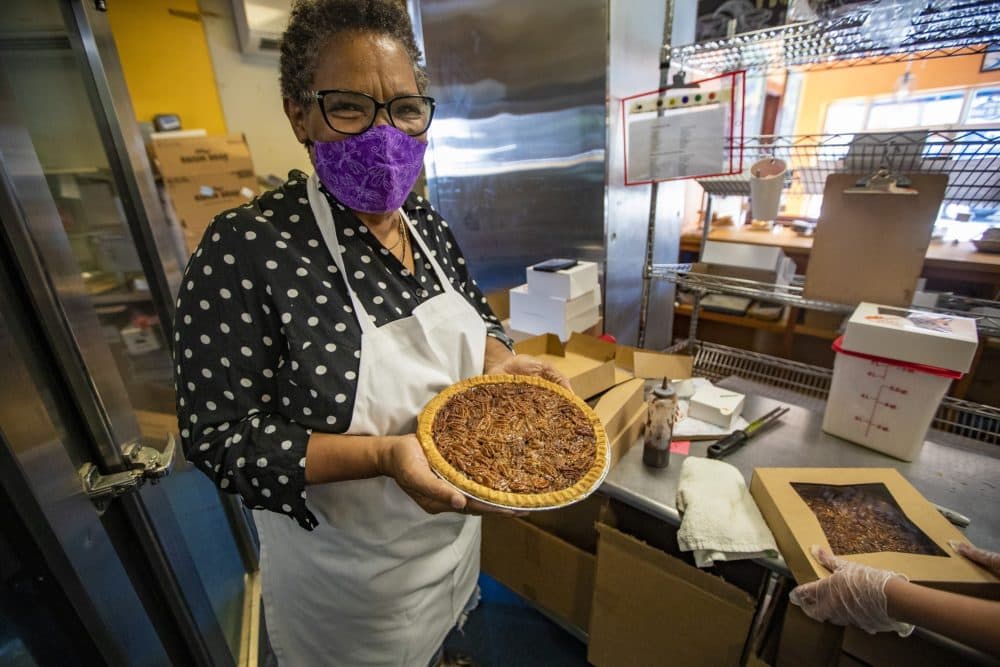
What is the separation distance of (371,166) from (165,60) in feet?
9.52

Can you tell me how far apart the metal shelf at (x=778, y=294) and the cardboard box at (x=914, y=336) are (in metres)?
0.06

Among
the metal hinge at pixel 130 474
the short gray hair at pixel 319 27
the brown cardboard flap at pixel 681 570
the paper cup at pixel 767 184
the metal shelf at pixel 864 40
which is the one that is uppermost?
the metal shelf at pixel 864 40

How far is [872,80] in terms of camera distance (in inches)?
197

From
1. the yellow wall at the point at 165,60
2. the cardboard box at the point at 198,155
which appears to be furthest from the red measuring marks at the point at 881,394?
the yellow wall at the point at 165,60

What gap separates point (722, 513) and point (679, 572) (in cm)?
24

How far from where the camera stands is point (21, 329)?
0.61 meters

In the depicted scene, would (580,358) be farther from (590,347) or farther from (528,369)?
(528,369)

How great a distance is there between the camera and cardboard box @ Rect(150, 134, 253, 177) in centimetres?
248

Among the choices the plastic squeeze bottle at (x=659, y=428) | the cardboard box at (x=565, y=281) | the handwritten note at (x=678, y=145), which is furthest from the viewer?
the cardboard box at (x=565, y=281)

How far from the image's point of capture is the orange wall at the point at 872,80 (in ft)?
14.4

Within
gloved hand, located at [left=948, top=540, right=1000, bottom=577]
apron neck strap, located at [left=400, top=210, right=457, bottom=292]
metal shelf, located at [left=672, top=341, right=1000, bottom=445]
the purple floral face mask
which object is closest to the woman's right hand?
apron neck strap, located at [left=400, top=210, right=457, bottom=292]

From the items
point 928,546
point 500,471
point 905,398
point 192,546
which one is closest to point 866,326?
point 905,398

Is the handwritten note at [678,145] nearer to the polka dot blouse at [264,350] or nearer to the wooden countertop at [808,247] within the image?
the wooden countertop at [808,247]

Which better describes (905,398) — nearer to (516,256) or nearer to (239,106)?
(516,256)
